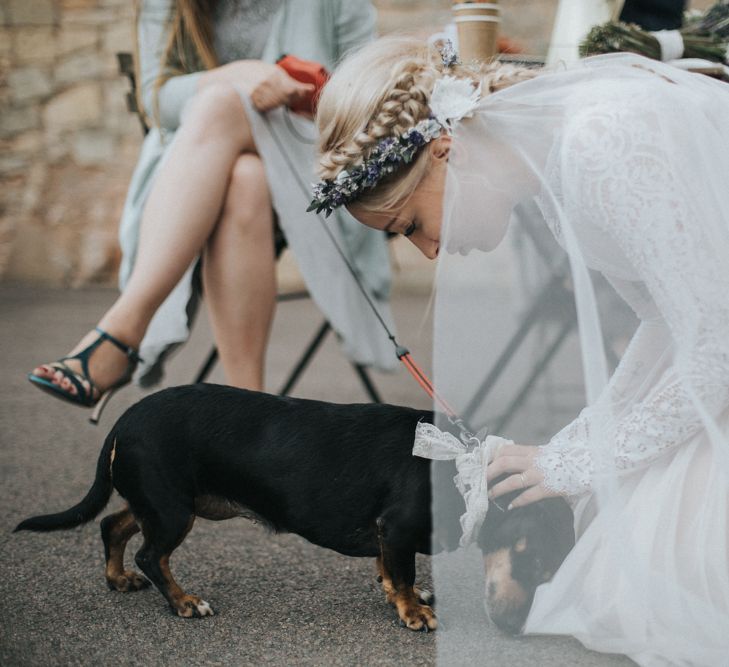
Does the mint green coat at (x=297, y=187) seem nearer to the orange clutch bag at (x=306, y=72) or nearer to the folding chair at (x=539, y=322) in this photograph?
A: the orange clutch bag at (x=306, y=72)

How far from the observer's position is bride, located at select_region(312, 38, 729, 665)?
1.60m

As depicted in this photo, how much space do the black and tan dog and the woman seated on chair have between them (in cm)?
49

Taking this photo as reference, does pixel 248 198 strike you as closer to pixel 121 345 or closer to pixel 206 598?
pixel 121 345

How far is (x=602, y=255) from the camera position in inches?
67.8

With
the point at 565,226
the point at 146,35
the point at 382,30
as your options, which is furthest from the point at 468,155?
the point at 382,30

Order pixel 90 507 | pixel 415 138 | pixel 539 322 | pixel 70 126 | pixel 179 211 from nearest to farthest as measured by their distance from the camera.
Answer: pixel 415 138 → pixel 90 507 → pixel 539 322 → pixel 179 211 → pixel 70 126

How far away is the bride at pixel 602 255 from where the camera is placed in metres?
1.60

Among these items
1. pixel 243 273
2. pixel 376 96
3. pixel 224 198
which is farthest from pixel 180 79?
pixel 376 96

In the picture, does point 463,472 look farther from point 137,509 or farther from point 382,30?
Answer: point 382,30

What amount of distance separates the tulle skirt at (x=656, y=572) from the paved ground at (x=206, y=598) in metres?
0.06

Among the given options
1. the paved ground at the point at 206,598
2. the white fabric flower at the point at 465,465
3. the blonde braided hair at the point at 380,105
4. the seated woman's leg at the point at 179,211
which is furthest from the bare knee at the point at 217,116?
the white fabric flower at the point at 465,465

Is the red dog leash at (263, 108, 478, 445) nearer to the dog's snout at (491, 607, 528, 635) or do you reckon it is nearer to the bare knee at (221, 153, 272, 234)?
the bare knee at (221, 153, 272, 234)

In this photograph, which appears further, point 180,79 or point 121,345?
point 180,79

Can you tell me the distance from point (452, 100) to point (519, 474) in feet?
2.21
